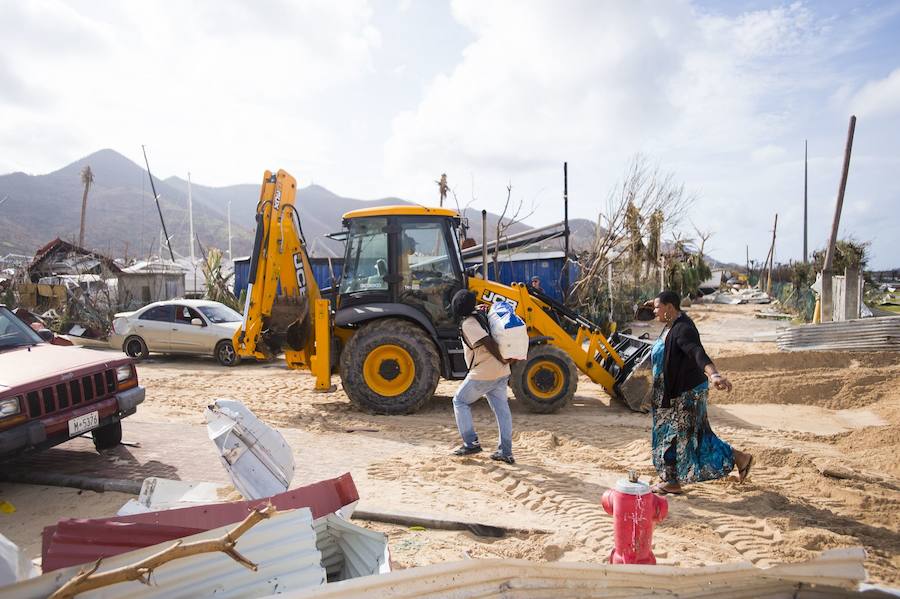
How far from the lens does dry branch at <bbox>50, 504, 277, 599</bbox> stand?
2.19m

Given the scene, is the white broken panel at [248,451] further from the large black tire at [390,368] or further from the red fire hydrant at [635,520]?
the large black tire at [390,368]

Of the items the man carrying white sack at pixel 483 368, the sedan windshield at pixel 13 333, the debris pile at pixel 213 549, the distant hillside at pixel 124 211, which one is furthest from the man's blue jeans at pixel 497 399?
the distant hillside at pixel 124 211

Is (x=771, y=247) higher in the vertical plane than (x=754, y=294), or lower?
higher

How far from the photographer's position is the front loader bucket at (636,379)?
8.02m

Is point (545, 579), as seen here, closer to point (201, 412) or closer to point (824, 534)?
point (824, 534)

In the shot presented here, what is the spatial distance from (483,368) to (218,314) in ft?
31.1

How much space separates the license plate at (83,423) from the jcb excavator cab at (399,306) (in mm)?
3093

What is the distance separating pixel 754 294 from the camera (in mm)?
32562

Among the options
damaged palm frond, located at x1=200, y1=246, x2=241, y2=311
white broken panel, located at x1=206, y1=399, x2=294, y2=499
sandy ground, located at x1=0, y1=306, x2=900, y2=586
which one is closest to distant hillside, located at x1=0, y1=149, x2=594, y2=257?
damaged palm frond, located at x1=200, y1=246, x2=241, y2=311

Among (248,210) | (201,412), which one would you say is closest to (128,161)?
(248,210)

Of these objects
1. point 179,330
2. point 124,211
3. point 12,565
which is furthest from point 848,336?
point 124,211

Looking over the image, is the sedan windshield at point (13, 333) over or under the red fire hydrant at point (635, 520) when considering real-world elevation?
over

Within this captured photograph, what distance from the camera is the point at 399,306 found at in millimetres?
8047

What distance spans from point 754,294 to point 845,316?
23.4 m
